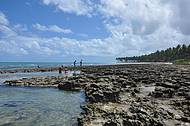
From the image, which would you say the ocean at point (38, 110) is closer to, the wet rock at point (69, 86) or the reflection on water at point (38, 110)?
the reflection on water at point (38, 110)

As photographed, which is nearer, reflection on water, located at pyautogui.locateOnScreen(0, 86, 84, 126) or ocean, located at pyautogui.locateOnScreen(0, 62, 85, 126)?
ocean, located at pyautogui.locateOnScreen(0, 62, 85, 126)

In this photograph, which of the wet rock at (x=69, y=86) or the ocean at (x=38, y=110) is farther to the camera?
the wet rock at (x=69, y=86)

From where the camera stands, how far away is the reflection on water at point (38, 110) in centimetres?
2485

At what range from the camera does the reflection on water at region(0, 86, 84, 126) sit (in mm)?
24848

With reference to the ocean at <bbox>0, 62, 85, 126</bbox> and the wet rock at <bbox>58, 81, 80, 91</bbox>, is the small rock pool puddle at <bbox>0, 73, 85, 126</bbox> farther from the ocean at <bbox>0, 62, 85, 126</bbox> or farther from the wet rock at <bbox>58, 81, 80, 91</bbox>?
the wet rock at <bbox>58, 81, 80, 91</bbox>

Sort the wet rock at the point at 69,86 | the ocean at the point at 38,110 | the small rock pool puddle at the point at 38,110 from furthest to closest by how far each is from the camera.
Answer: the wet rock at the point at 69,86, the small rock pool puddle at the point at 38,110, the ocean at the point at 38,110

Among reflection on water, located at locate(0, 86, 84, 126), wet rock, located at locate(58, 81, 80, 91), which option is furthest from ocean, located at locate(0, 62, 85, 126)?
wet rock, located at locate(58, 81, 80, 91)

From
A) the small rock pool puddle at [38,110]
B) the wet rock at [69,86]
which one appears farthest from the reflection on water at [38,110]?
the wet rock at [69,86]

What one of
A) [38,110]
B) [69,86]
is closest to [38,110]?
[38,110]

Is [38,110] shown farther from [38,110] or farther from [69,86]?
[69,86]

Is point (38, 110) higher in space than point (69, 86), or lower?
lower

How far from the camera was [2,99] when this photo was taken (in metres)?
38.4

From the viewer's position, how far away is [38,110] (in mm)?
30109

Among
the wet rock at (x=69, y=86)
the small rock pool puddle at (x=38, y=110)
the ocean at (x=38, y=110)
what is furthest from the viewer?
the wet rock at (x=69, y=86)
